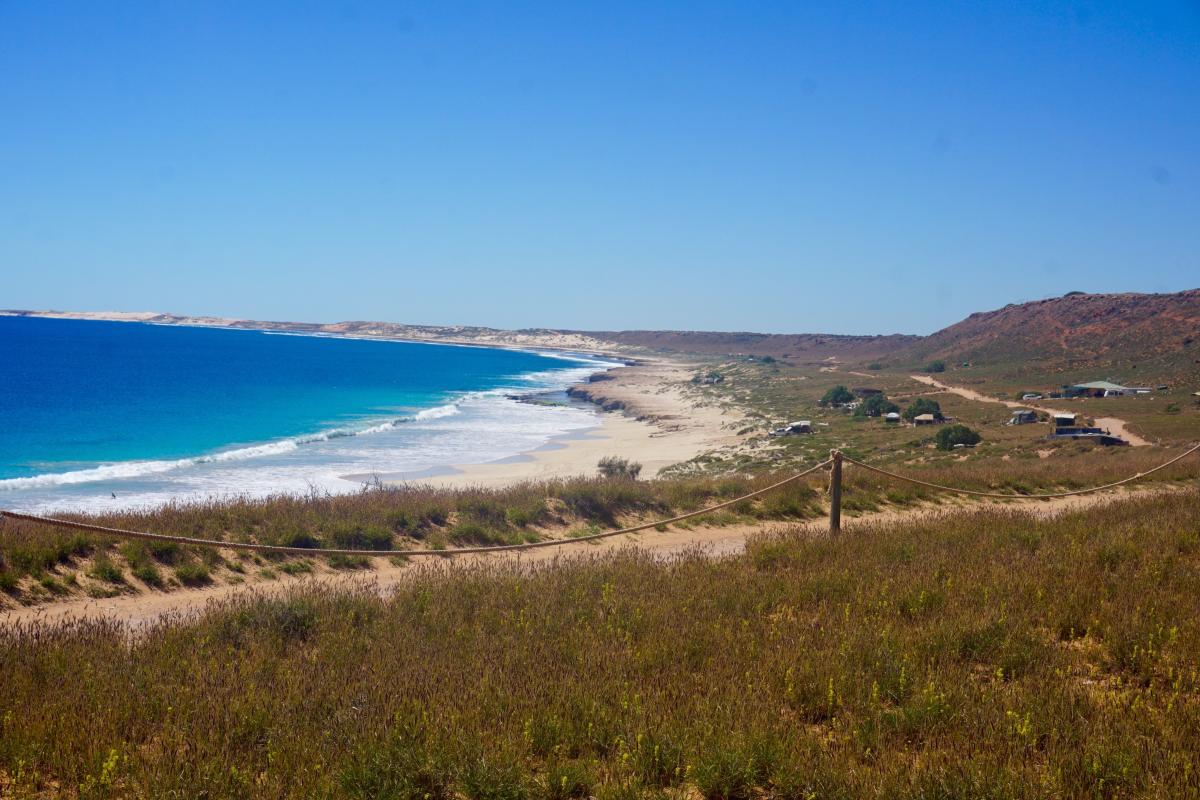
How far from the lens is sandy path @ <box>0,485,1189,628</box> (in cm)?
775

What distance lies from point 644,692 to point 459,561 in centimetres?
586

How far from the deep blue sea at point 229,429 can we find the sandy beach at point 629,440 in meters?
1.76

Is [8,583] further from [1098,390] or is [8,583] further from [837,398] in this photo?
[1098,390]

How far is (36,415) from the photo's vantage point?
4566 centimetres

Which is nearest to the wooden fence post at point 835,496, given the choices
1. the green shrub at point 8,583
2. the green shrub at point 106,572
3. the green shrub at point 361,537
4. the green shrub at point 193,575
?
the green shrub at point 361,537

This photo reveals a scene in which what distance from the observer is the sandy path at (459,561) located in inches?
305

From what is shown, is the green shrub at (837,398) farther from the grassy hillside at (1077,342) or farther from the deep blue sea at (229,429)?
the grassy hillside at (1077,342)

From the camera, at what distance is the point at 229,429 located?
4297 cm

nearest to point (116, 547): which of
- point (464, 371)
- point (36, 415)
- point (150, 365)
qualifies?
point (36, 415)

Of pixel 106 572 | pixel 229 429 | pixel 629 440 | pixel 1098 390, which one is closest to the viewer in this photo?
pixel 106 572

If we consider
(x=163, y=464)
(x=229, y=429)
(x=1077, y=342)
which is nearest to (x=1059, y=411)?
(x=163, y=464)

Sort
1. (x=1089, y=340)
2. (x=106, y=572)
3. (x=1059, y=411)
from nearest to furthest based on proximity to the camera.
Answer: (x=106, y=572) → (x=1059, y=411) → (x=1089, y=340)

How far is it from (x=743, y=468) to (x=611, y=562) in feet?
70.2

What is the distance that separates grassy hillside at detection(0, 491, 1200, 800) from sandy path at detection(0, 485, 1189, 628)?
55.7 inches
